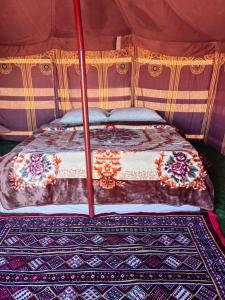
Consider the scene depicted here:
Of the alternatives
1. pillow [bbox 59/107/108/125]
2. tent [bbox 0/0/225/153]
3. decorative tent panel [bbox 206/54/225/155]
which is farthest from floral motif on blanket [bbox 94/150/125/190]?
decorative tent panel [bbox 206/54/225/155]

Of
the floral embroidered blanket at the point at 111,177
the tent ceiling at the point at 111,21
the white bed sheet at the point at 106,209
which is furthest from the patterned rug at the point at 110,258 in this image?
the tent ceiling at the point at 111,21

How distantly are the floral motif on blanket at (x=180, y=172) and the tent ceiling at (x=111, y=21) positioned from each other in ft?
4.11

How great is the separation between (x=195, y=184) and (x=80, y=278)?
1.14 meters

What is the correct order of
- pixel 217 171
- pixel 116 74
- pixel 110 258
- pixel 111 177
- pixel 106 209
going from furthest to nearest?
pixel 116 74 < pixel 217 171 < pixel 106 209 < pixel 111 177 < pixel 110 258

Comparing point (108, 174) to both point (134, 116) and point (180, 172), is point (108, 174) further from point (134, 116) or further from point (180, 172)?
point (134, 116)

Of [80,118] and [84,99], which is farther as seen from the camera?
[80,118]

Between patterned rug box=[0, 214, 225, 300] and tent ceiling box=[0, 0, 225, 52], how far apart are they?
1.79 meters

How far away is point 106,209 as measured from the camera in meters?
2.26

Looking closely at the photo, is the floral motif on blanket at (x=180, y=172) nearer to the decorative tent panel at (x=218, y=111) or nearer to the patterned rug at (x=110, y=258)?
the patterned rug at (x=110, y=258)

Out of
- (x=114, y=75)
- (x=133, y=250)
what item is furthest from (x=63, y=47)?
(x=133, y=250)

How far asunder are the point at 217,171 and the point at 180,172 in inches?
45.6

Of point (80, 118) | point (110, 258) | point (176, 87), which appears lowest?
point (110, 258)

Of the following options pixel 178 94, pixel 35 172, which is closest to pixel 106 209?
pixel 35 172

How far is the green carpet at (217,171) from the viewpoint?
2.33 m
